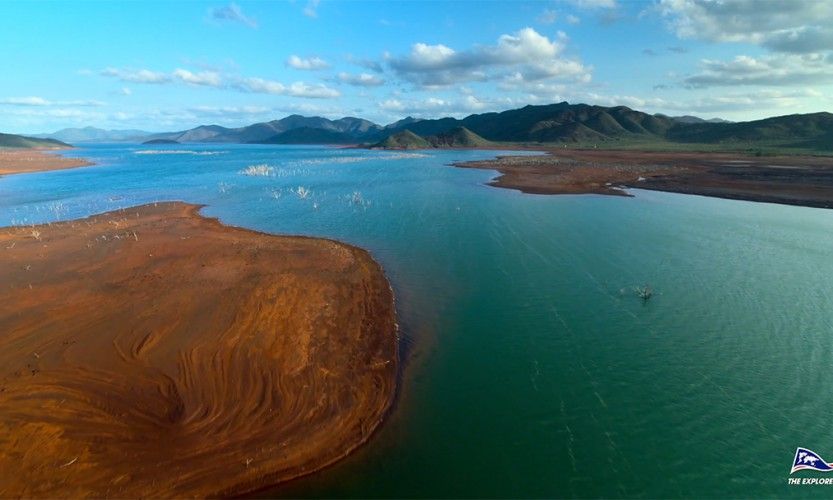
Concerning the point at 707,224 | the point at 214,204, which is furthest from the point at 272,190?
the point at 707,224

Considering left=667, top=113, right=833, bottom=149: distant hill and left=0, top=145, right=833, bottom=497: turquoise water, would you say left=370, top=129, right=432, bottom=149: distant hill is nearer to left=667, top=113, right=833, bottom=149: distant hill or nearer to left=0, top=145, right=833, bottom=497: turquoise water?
left=667, top=113, right=833, bottom=149: distant hill

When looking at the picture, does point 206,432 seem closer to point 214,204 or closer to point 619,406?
point 619,406

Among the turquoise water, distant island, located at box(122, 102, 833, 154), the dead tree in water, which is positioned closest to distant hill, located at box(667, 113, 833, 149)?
distant island, located at box(122, 102, 833, 154)

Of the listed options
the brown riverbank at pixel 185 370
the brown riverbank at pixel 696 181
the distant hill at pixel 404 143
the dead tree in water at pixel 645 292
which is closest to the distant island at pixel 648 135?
the distant hill at pixel 404 143

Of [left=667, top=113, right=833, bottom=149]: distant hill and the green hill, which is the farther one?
the green hill

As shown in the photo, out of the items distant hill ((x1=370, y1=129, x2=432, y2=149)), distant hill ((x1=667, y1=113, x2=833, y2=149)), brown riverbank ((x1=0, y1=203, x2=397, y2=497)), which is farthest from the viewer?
distant hill ((x1=370, y1=129, x2=432, y2=149))

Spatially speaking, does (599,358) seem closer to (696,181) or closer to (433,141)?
(696,181)
